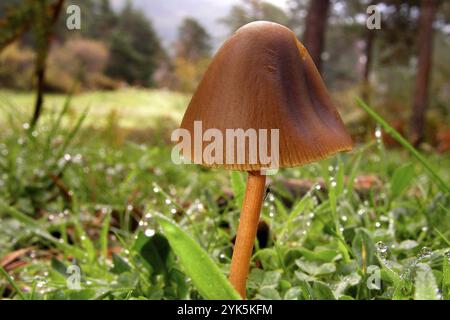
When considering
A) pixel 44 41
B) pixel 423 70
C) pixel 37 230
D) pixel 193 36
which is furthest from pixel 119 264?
pixel 193 36

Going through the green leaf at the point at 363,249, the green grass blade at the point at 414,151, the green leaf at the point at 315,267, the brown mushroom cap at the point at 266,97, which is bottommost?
the green leaf at the point at 315,267

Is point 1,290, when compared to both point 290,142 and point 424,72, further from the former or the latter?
point 424,72

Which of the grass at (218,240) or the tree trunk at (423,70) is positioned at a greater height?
the tree trunk at (423,70)

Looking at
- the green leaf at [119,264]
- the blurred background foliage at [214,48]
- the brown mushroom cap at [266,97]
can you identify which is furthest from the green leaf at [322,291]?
the blurred background foliage at [214,48]

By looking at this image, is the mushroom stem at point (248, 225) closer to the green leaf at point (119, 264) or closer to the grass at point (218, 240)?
the grass at point (218, 240)

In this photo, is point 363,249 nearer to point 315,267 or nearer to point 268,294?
point 315,267
